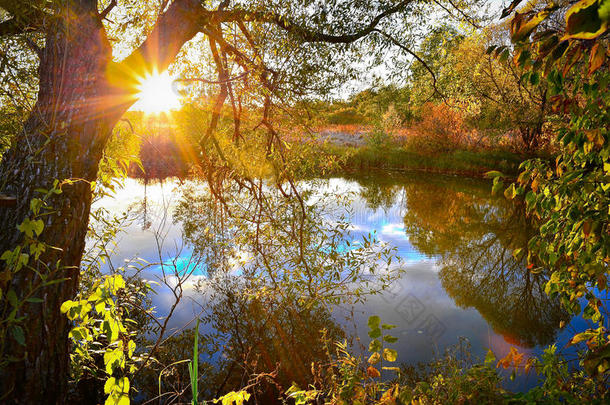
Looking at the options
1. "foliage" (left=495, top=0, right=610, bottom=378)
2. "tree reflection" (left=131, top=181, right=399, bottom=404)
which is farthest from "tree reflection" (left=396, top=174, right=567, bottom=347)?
"tree reflection" (left=131, top=181, right=399, bottom=404)

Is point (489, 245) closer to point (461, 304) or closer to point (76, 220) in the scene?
point (461, 304)

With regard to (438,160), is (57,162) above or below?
below

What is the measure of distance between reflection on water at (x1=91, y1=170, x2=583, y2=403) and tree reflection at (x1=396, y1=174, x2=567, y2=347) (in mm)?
40

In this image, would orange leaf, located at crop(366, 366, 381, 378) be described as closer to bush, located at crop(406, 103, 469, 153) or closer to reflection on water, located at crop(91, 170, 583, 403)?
reflection on water, located at crop(91, 170, 583, 403)

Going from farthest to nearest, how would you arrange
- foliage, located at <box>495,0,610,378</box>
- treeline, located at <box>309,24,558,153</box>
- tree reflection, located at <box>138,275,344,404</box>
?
treeline, located at <box>309,24,558,153</box>
tree reflection, located at <box>138,275,344,404</box>
foliage, located at <box>495,0,610,378</box>

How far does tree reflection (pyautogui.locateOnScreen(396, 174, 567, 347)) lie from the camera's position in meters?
6.63

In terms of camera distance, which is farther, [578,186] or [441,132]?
[441,132]

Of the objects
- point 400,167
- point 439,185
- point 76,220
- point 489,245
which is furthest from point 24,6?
point 400,167

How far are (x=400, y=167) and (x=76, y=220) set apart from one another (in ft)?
79.1

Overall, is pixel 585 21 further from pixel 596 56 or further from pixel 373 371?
pixel 373 371

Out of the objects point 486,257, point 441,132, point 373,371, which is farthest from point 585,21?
point 441,132

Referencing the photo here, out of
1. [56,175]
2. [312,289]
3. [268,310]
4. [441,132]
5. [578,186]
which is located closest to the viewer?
[578,186]

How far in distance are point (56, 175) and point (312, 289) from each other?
4.14 m

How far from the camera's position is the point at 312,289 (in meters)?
5.53
